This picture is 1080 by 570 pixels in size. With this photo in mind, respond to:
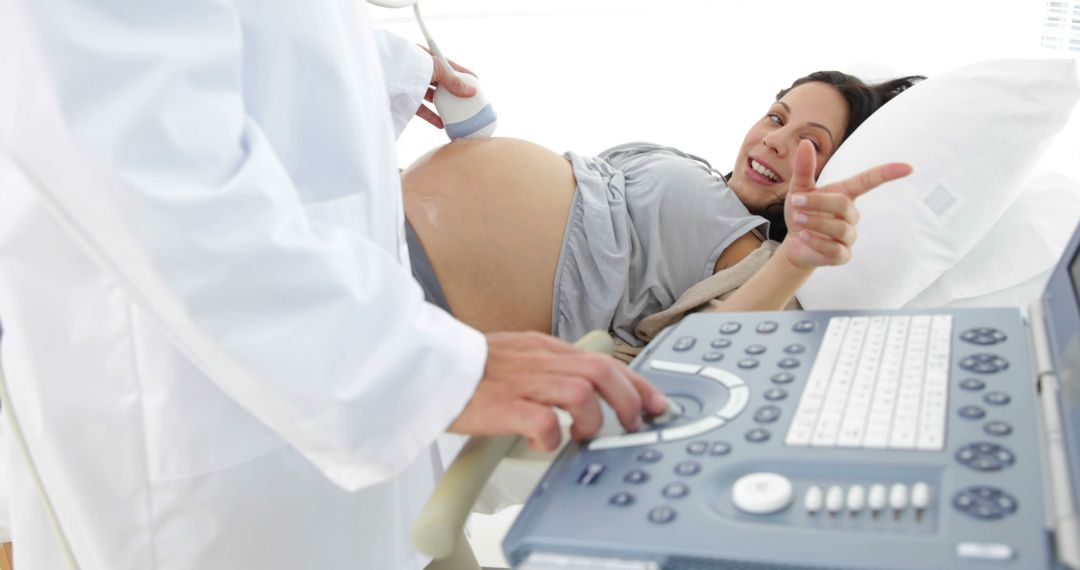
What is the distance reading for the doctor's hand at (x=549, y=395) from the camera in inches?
26.2

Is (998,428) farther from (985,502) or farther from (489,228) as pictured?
(489,228)

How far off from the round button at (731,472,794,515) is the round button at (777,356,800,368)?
0.20 meters

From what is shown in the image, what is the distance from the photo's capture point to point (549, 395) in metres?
0.67

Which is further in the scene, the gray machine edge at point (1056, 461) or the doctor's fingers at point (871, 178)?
the doctor's fingers at point (871, 178)

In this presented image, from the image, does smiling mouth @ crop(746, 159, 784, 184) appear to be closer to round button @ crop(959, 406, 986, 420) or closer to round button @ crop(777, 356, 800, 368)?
round button @ crop(777, 356, 800, 368)

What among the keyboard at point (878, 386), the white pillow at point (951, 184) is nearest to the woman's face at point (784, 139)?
the white pillow at point (951, 184)

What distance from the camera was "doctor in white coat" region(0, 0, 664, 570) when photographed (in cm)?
61

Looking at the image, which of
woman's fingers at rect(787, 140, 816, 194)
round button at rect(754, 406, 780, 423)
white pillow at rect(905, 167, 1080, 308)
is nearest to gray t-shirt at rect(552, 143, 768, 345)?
white pillow at rect(905, 167, 1080, 308)

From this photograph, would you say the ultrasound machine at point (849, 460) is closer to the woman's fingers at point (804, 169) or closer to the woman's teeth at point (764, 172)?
the woman's fingers at point (804, 169)

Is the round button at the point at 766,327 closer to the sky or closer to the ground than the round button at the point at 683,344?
closer to the sky

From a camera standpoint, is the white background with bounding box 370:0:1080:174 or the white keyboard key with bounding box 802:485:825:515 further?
the white background with bounding box 370:0:1080:174

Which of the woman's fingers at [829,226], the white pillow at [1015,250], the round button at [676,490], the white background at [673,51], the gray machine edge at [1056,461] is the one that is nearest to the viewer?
the gray machine edge at [1056,461]

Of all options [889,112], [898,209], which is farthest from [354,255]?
[889,112]

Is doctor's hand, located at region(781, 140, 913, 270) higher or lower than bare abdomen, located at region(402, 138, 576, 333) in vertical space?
higher
